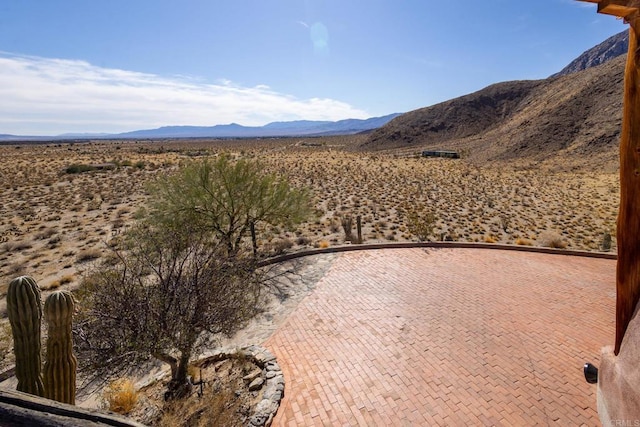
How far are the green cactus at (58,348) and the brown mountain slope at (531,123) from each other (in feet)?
157

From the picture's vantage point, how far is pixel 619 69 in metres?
55.8

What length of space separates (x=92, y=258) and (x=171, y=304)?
1241 cm

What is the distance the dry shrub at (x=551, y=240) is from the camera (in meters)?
15.2

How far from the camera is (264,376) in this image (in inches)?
293

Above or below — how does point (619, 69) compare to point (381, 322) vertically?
above

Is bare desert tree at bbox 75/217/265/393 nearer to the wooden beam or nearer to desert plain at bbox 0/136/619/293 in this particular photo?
the wooden beam

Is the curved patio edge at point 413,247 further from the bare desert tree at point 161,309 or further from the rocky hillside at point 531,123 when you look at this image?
the rocky hillside at point 531,123

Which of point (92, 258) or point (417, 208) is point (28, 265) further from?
point (417, 208)

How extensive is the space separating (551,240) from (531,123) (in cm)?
5405

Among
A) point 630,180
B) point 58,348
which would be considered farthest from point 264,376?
point 630,180

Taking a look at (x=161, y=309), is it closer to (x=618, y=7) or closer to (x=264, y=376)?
(x=264, y=376)

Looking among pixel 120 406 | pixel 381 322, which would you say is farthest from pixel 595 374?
pixel 120 406

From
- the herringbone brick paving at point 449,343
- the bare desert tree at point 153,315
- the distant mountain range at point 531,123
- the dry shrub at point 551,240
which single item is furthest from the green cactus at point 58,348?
the distant mountain range at point 531,123

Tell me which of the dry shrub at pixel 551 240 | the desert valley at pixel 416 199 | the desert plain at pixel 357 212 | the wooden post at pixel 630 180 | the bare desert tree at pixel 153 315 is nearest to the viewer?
the wooden post at pixel 630 180
